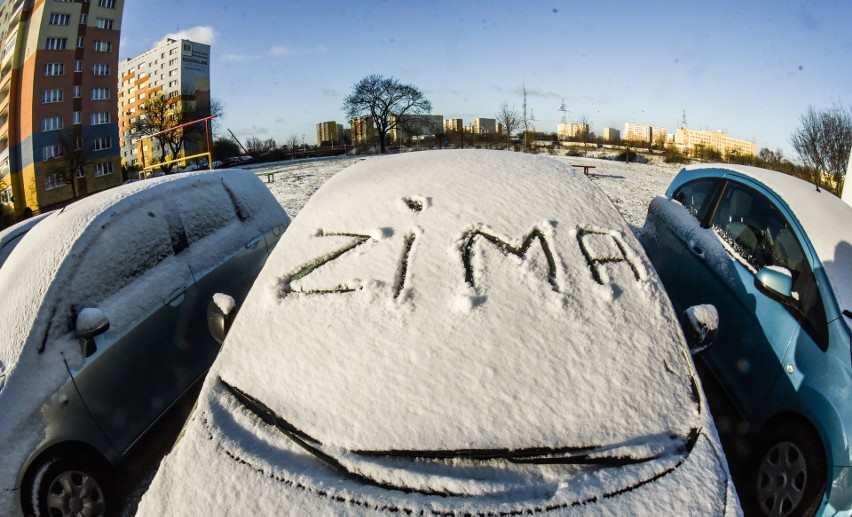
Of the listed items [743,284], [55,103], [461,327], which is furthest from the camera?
[55,103]

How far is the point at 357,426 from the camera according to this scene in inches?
57.0

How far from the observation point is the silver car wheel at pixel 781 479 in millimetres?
2227

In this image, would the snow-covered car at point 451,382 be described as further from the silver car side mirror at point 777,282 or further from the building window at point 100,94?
the building window at point 100,94

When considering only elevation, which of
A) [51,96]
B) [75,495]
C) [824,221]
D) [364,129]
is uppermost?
[364,129]

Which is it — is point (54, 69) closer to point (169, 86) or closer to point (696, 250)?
point (169, 86)

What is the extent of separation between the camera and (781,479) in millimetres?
2326

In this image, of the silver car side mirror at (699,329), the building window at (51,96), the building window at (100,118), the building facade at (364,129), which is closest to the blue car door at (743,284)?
the silver car side mirror at (699,329)

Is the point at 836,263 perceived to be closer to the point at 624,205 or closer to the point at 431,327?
the point at 431,327

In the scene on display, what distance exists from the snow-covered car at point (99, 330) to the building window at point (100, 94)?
106ft

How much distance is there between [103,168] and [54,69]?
5942 millimetres

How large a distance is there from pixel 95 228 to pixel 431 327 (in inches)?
103

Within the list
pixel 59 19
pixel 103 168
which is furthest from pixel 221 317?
pixel 59 19

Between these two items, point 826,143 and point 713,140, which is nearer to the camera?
point 826,143

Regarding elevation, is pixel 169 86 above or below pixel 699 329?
above
